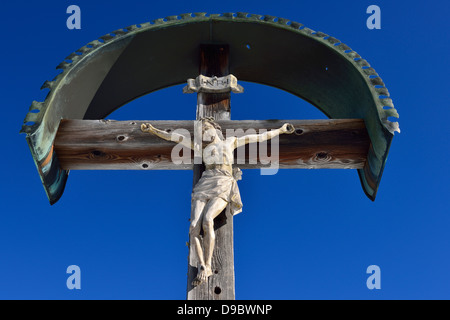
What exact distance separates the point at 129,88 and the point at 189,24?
1002mm

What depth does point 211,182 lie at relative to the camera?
479cm

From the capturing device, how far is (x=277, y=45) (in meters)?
6.39

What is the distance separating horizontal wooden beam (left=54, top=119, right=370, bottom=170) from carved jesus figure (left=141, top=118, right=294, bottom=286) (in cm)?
28

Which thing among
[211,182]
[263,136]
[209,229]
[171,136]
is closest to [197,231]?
[209,229]

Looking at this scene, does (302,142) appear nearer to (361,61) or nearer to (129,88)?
(361,61)

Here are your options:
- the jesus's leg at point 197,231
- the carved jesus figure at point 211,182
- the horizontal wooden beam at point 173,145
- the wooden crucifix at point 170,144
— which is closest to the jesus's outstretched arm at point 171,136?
the carved jesus figure at point 211,182

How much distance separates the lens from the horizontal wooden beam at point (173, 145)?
5.55 m

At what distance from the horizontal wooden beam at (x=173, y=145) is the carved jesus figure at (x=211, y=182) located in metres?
0.28

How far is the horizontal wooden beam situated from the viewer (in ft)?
18.2

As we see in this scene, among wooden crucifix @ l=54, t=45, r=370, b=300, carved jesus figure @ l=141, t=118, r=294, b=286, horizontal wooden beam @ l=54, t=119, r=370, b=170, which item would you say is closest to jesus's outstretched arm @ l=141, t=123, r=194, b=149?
carved jesus figure @ l=141, t=118, r=294, b=286

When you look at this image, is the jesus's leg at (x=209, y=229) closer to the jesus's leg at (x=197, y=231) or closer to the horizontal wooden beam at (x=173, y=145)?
the jesus's leg at (x=197, y=231)

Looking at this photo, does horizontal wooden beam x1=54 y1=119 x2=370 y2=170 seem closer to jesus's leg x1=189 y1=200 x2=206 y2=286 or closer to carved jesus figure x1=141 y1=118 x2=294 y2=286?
carved jesus figure x1=141 y1=118 x2=294 y2=286

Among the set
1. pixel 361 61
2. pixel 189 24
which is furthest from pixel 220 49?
pixel 361 61

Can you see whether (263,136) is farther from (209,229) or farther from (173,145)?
(209,229)
